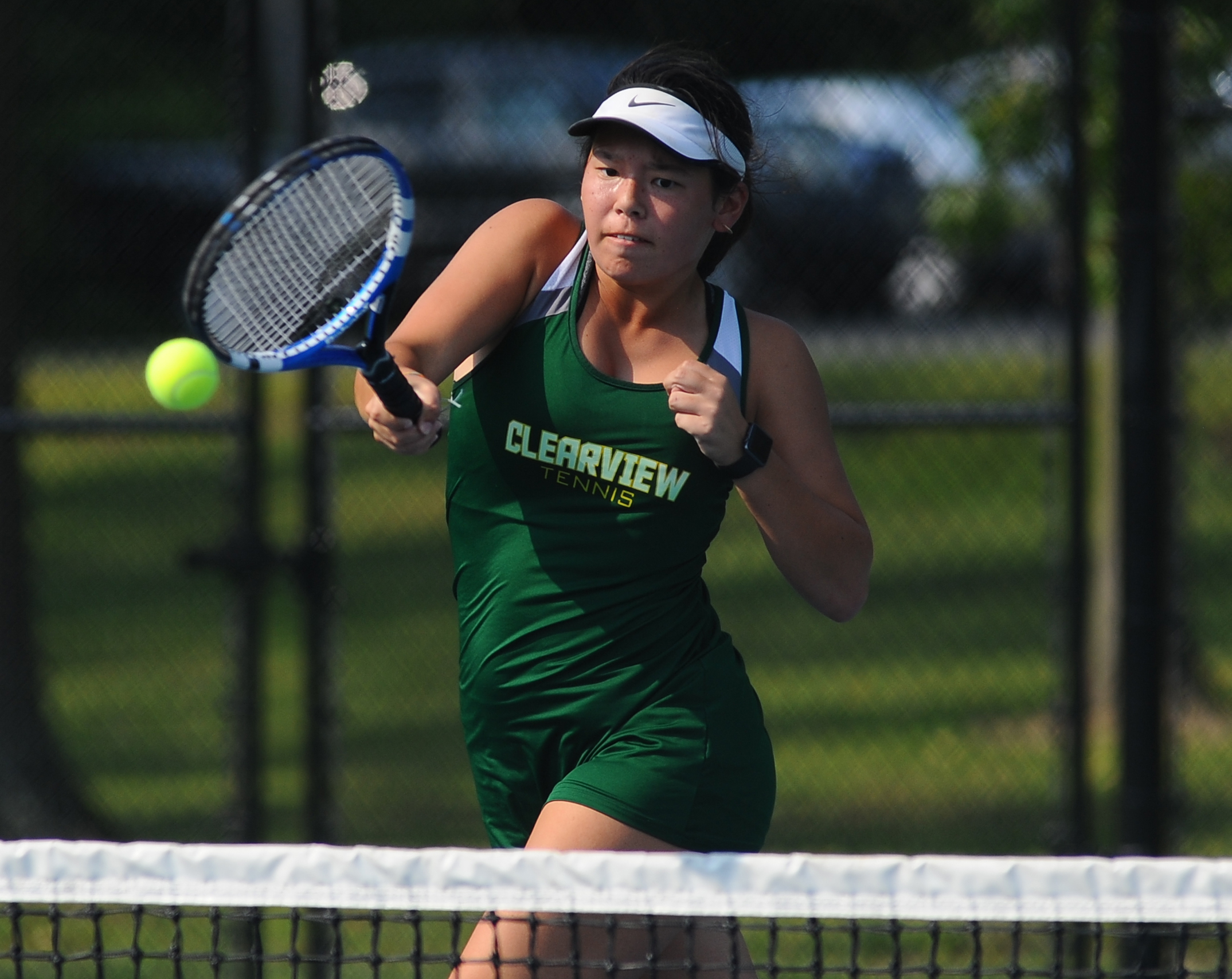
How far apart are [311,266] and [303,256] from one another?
0.02 m

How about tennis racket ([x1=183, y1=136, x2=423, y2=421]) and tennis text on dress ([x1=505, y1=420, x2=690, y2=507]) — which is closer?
tennis racket ([x1=183, y1=136, x2=423, y2=421])

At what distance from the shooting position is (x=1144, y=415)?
13.3 feet

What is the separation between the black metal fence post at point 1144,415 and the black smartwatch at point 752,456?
6.91 ft

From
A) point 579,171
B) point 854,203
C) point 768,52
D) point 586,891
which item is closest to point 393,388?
point 586,891

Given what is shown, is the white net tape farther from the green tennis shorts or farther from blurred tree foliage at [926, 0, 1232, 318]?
blurred tree foliage at [926, 0, 1232, 318]

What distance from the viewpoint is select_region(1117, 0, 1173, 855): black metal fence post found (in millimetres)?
4008

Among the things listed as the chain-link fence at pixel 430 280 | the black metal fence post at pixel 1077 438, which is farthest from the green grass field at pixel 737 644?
the black metal fence post at pixel 1077 438

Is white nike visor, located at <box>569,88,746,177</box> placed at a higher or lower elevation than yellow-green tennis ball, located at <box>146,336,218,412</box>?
higher

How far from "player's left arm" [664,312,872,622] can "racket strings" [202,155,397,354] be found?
0.61 m

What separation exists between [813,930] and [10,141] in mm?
3500

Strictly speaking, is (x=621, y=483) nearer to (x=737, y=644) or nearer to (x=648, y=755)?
(x=648, y=755)

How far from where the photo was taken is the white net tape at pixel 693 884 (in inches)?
85.4

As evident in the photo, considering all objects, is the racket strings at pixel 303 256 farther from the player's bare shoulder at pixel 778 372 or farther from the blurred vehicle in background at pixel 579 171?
the blurred vehicle in background at pixel 579 171

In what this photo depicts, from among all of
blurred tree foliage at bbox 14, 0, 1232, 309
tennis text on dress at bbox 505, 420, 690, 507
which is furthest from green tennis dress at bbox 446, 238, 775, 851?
blurred tree foliage at bbox 14, 0, 1232, 309
